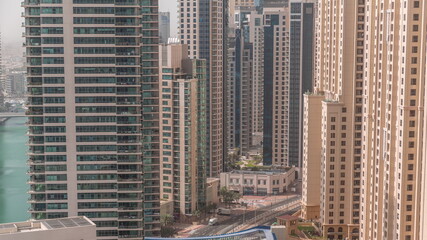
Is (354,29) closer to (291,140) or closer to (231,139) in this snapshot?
(291,140)

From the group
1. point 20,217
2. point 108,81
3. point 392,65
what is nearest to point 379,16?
point 392,65

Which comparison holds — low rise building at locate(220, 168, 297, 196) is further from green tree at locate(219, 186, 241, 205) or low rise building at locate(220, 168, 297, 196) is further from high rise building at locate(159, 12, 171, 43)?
high rise building at locate(159, 12, 171, 43)

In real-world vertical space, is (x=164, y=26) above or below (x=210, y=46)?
above

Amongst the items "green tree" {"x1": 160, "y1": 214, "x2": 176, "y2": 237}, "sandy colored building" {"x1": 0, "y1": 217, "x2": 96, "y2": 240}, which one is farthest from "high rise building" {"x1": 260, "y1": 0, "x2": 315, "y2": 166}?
"sandy colored building" {"x1": 0, "y1": 217, "x2": 96, "y2": 240}

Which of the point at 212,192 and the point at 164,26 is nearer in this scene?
the point at 212,192

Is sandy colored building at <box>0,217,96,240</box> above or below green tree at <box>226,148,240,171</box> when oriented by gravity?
above

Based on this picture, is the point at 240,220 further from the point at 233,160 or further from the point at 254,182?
the point at 233,160

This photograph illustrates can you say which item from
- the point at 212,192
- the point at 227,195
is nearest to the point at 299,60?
the point at 227,195
